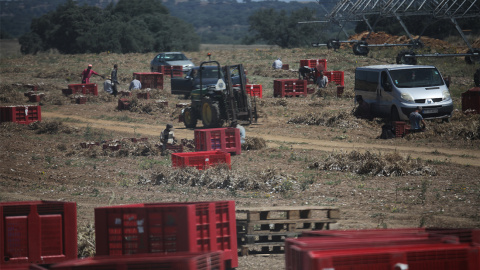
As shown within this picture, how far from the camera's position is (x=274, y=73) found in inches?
1529

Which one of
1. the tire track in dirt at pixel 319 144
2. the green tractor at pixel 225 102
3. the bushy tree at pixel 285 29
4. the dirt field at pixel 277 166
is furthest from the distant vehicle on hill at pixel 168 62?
the bushy tree at pixel 285 29

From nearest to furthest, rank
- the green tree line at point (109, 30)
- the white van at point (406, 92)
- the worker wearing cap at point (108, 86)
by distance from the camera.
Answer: the white van at point (406, 92), the worker wearing cap at point (108, 86), the green tree line at point (109, 30)

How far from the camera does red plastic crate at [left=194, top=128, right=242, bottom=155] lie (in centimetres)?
1680

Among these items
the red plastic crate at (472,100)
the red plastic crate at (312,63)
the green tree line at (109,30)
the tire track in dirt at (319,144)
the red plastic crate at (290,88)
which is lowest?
the tire track in dirt at (319,144)

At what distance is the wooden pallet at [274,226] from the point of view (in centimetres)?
890

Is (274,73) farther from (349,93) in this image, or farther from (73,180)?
(73,180)

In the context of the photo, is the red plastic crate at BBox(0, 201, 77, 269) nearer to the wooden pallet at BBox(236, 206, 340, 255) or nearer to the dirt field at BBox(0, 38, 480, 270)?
the dirt field at BBox(0, 38, 480, 270)

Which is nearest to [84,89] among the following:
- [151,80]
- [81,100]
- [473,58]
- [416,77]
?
[81,100]

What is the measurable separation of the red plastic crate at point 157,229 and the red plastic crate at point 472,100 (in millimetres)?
16108

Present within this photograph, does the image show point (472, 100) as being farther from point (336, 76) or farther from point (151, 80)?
point (151, 80)

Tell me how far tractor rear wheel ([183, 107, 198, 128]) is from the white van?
5.98m

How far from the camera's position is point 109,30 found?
221ft

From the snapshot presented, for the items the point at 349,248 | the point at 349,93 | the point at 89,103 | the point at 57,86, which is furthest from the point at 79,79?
the point at 349,248

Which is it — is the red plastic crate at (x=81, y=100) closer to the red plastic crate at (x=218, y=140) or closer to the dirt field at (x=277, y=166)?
the dirt field at (x=277, y=166)
